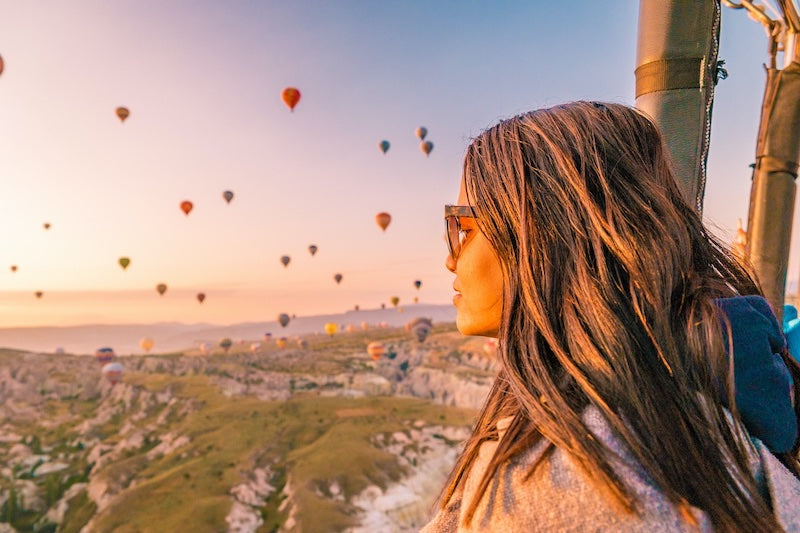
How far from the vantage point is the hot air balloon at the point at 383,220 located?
33.9 metres

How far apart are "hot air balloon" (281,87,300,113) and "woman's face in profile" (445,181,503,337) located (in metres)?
28.6

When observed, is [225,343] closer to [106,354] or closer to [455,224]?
[106,354]

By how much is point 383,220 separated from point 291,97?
30.1ft

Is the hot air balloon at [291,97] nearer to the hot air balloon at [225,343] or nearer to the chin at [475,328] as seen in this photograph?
the chin at [475,328]

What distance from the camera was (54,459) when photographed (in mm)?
58000

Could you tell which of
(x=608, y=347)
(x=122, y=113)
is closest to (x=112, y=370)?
(x=122, y=113)

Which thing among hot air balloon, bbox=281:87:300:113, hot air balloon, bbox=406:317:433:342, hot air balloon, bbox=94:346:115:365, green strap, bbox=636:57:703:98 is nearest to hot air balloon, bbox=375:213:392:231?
hot air balloon, bbox=281:87:300:113

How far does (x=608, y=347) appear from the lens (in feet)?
3.19

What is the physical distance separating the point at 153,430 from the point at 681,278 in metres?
68.7

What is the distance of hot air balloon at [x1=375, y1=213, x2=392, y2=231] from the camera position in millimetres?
33875

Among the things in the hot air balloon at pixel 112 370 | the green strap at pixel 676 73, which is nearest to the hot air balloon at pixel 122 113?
the green strap at pixel 676 73

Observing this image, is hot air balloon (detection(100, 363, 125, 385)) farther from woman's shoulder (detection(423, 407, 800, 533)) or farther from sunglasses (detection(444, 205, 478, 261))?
woman's shoulder (detection(423, 407, 800, 533))

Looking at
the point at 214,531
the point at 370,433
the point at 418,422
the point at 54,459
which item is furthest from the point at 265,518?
the point at 54,459

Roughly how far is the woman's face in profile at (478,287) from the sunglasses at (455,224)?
2 centimetres
